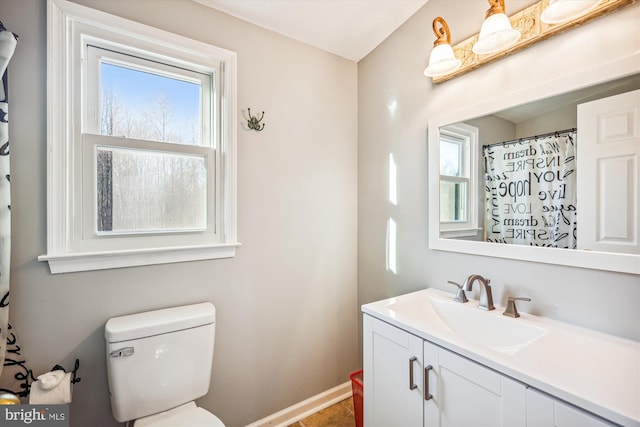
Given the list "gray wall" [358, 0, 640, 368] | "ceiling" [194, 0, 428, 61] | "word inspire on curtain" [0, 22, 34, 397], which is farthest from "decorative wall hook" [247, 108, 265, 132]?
"word inspire on curtain" [0, 22, 34, 397]

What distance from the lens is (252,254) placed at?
1.65 m

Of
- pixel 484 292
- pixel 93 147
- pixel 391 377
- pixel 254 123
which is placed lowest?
pixel 391 377

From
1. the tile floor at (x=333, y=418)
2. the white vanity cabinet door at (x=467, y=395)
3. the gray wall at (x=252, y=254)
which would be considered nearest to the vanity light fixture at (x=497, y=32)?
the gray wall at (x=252, y=254)

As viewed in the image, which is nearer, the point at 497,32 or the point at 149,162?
the point at 497,32

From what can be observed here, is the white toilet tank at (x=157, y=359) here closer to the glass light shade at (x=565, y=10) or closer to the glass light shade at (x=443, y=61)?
the glass light shade at (x=443, y=61)

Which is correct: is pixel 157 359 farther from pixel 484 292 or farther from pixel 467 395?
pixel 484 292

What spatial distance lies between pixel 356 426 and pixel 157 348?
3.97 feet

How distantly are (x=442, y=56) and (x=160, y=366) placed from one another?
1919 millimetres

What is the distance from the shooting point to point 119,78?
1.36 meters

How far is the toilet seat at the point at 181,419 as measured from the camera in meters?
1.17

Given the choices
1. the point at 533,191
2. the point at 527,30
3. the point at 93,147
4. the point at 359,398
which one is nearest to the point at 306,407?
the point at 359,398

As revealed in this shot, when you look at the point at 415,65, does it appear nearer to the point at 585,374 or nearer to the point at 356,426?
the point at 585,374

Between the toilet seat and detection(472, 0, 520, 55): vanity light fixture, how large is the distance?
6.28 feet

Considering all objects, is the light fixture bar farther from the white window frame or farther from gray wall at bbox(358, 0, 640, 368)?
the white window frame
